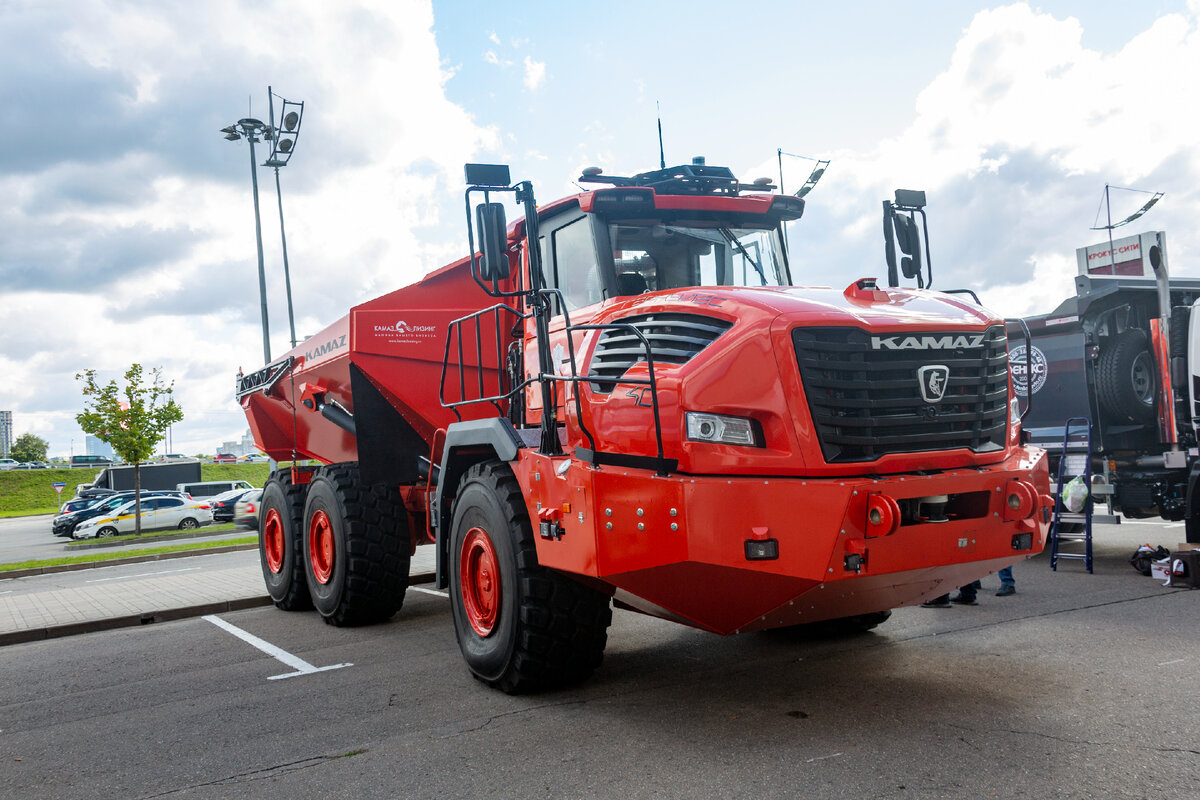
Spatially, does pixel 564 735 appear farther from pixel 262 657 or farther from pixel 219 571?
pixel 219 571

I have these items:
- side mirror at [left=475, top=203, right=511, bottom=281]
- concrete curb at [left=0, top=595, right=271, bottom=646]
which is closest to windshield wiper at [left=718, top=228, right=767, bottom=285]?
side mirror at [left=475, top=203, right=511, bottom=281]

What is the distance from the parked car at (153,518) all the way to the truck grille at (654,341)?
90.8 feet

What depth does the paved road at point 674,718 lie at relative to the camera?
414cm

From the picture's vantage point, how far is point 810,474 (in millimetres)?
4355

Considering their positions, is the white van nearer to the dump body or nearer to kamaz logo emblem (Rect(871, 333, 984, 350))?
the dump body

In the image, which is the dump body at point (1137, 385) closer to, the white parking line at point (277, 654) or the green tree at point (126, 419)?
the white parking line at point (277, 654)

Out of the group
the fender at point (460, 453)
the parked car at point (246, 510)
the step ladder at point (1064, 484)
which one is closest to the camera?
the fender at point (460, 453)

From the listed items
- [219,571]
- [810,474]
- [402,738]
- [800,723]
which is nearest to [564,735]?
[402,738]

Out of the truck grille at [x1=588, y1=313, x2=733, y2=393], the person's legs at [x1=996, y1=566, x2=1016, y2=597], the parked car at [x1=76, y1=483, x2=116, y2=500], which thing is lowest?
the person's legs at [x1=996, y1=566, x2=1016, y2=597]

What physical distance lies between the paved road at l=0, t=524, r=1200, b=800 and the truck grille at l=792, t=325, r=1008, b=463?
1.41 metres

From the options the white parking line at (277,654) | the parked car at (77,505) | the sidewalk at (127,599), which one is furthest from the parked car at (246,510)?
the white parking line at (277,654)

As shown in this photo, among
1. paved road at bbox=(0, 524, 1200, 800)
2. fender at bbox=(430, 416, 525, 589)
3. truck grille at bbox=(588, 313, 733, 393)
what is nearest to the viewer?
paved road at bbox=(0, 524, 1200, 800)

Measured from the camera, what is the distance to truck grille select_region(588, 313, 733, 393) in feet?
15.5

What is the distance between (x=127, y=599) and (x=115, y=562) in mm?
8437
